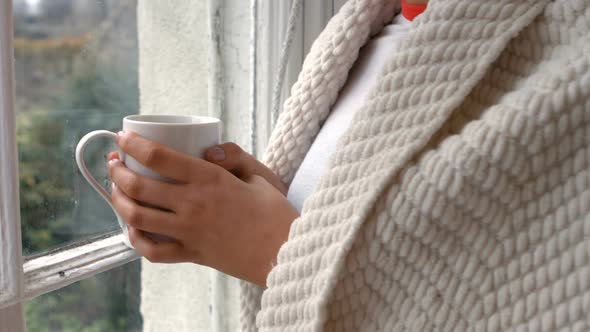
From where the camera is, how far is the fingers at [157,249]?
1.60 ft

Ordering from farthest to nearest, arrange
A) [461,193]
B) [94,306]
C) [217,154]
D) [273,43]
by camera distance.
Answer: [273,43] < [94,306] < [217,154] < [461,193]

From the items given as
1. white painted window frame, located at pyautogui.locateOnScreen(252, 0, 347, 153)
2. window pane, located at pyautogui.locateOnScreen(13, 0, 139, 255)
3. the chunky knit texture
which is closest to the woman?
the chunky knit texture

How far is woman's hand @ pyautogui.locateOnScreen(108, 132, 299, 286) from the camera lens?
0.47 m

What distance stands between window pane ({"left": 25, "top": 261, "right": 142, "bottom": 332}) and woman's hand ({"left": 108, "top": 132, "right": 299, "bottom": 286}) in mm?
157

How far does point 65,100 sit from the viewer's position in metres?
0.58

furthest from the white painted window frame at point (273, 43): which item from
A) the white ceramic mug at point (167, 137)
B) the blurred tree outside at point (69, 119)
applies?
the white ceramic mug at point (167, 137)

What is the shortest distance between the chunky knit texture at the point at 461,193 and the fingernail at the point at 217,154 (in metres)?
0.11

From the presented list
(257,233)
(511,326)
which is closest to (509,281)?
(511,326)

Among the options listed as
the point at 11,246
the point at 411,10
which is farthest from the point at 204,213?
the point at 411,10

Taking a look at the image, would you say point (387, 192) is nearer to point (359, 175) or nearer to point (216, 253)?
point (359, 175)

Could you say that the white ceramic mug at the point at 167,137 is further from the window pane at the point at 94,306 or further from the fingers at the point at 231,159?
the window pane at the point at 94,306

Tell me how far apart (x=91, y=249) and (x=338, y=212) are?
300mm

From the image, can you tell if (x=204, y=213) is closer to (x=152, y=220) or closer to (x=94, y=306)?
(x=152, y=220)

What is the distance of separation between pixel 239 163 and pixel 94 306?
10.4 inches
